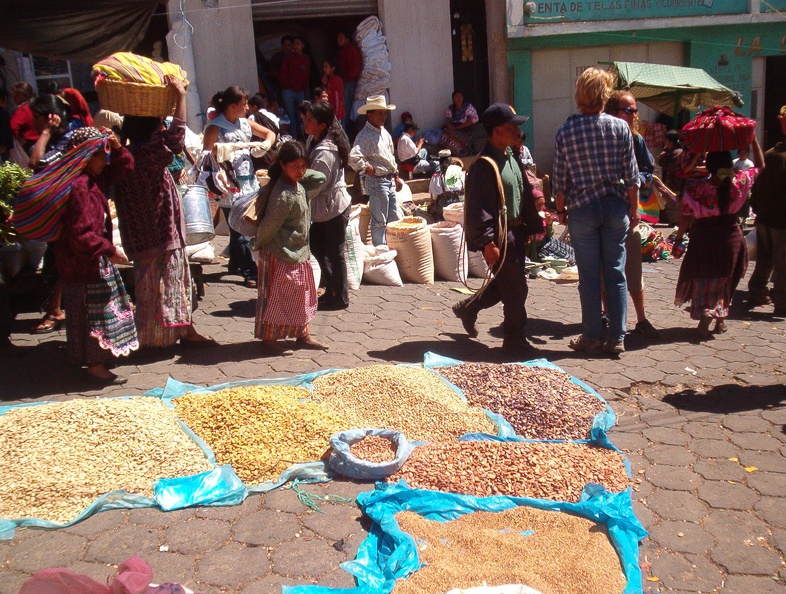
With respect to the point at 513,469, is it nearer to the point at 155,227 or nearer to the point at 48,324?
the point at 155,227

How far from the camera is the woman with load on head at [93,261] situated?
4.55m

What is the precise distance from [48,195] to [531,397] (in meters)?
3.17

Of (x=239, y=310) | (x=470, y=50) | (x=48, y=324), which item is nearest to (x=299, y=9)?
(x=470, y=50)

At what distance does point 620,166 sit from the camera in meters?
5.15

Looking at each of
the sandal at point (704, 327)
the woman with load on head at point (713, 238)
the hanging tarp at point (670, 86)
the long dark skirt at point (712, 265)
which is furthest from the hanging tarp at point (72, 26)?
the hanging tarp at point (670, 86)

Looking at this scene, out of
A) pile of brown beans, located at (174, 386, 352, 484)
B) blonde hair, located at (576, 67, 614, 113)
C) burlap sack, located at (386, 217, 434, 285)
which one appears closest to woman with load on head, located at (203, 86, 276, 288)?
burlap sack, located at (386, 217, 434, 285)

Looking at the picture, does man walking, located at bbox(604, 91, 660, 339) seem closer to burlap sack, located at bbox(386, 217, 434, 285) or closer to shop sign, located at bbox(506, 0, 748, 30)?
burlap sack, located at bbox(386, 217, 434, 285)

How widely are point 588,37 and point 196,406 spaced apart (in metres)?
11.8

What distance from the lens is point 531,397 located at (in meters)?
4.44

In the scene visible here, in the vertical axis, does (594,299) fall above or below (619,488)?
above

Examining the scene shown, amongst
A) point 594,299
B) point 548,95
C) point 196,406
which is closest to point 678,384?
point 594,299

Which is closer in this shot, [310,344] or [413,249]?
[310,344]

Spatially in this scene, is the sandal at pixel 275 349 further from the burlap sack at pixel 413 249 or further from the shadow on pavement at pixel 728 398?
the shadow on pavement at pixel 728 398

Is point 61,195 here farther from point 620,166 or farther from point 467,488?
point 620,166
